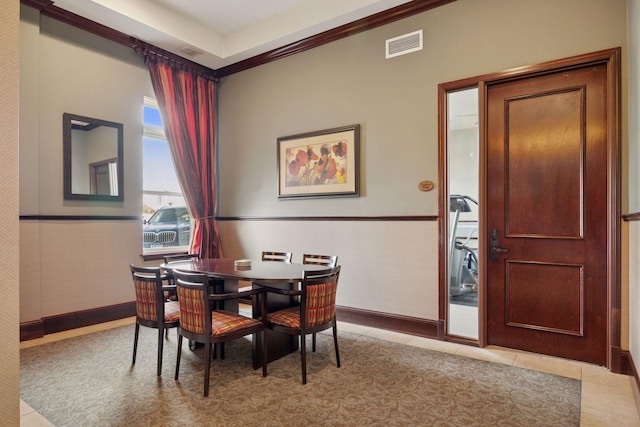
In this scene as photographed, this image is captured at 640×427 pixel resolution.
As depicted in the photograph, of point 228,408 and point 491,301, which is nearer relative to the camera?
point 228,408

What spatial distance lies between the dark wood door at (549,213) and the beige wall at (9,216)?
3.44m

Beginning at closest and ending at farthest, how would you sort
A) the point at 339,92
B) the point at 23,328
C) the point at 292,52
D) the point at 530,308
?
the point at 530,308
the point at 23,328
the point at 339,92
the point at 292,52

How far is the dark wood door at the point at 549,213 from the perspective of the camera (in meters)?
3.00

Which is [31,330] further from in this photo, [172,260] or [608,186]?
[608,186]

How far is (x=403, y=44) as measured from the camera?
386 centimetres

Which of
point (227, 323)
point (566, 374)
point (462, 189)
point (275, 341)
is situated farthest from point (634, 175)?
point (227, 323)

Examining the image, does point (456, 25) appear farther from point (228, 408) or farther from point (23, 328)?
point (23, 328)

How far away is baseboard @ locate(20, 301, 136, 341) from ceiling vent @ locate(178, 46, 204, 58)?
3.28m

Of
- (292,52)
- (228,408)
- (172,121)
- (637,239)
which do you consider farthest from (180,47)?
(637,239)

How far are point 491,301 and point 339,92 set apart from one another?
2.77m

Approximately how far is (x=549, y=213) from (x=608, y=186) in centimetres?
46

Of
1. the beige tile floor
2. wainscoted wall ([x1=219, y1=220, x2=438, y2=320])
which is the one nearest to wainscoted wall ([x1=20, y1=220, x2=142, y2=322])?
the beige tile floor

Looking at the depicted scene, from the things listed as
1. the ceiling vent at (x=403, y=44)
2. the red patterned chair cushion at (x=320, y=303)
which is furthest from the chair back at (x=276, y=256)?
the ceiling vent at (x=403, y=44)

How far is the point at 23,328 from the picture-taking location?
3562 mm
